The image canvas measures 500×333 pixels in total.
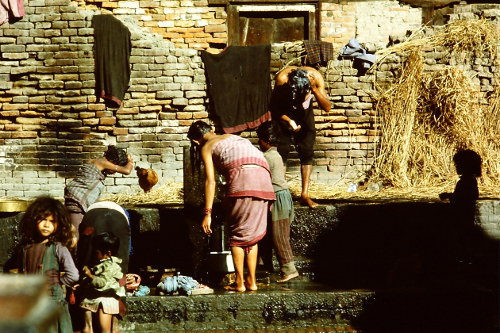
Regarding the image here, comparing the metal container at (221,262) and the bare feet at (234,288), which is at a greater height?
the metal container at (221,262)

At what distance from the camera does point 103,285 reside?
18.1 feet

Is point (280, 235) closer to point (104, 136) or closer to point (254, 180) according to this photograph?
point (254, 180)

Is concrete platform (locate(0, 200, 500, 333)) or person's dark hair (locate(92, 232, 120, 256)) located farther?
concrete platform (locate(0, 200, 500, 333))

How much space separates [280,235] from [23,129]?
564cm

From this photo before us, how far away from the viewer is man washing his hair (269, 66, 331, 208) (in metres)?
8.16

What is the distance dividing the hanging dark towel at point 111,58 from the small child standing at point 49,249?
5.60m

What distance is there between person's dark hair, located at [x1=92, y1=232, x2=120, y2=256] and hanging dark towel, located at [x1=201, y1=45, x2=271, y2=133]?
5.24 meters

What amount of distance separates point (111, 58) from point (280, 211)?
4888mm

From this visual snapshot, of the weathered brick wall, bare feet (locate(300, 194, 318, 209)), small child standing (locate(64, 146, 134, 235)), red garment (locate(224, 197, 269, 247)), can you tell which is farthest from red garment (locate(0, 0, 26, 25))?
red garment (locate(224, 197, 269, 247))

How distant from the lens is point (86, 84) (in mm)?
10875

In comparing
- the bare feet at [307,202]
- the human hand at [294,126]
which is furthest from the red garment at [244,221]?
the human hand at [294,126]

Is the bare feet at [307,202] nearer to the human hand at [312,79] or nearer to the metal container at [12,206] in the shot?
the human hand at [312,79]

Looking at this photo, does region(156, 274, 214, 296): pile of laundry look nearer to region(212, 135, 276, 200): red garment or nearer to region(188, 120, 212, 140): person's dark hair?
region(212, 135, 276, 200): red garment

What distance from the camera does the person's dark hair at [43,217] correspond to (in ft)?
17.3
